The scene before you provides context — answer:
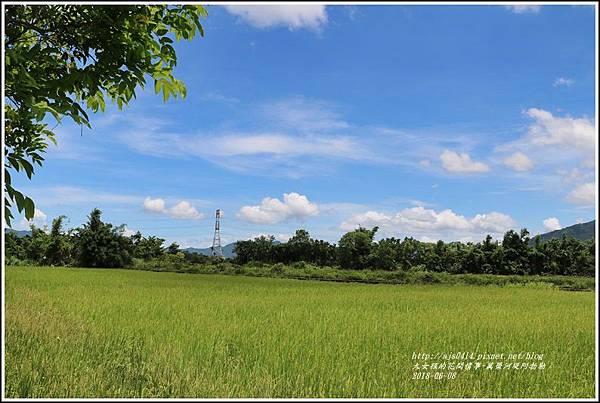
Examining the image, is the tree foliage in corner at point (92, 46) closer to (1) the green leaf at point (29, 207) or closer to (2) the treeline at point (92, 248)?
(1) the green leaf at point (29, 207)

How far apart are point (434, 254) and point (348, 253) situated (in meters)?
5.34

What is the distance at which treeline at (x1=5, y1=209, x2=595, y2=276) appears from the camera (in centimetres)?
2748

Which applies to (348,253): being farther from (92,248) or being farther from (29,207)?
(29,207)

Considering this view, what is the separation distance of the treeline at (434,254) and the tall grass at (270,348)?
17.7 m

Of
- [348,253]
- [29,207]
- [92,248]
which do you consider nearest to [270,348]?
[29,207]

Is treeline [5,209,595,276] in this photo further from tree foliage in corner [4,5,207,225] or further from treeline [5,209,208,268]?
tree foliage in corner [4,5,207,225]

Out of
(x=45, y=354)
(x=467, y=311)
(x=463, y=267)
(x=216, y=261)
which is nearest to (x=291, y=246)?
(x=216, y=261)

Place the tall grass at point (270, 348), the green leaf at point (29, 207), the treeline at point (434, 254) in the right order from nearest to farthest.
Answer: the green leaf at point (29, 207) < the tall grass at point (270, 348) < the treeline at point (434, 254)

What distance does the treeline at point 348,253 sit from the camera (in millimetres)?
27484

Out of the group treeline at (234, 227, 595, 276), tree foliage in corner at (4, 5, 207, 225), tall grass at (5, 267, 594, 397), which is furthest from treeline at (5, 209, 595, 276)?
tree foliage in corner at (4, 5, 207, 225)

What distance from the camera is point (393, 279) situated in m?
25.3

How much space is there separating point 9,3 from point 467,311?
397 inches

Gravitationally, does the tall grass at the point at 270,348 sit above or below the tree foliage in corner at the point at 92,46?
below

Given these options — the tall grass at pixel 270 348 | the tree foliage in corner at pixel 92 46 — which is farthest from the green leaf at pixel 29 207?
the tall grass at pixel 270 348
